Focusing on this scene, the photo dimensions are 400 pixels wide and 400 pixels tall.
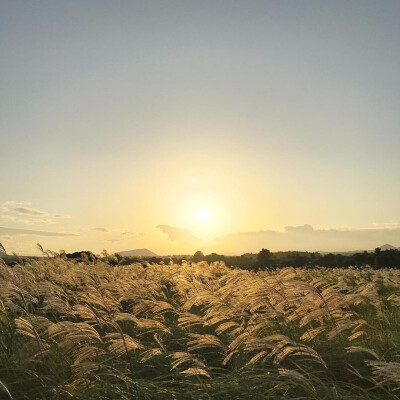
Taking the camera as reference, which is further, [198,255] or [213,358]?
[198,255]

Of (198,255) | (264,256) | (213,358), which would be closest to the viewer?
(213,358)

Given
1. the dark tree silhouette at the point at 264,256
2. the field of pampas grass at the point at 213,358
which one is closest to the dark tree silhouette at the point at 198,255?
the dark tree silhouette at the point at 264,256

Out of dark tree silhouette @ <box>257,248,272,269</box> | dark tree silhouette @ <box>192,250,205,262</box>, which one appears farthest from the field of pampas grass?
dark tree silhouette @ <box>192,250,205,262</box>

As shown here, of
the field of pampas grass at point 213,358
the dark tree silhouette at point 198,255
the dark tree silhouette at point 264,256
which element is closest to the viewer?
the field of pampas grass at point 213,358

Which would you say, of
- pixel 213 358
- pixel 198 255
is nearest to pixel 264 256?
pixel 198 255

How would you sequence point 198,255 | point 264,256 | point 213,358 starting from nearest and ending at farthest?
point 213,358, point 264,256, point 198,255

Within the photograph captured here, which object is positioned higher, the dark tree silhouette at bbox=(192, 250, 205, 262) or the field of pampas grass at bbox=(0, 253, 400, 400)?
the field of pampas grass at bbox=(0, 253, 400, 400)

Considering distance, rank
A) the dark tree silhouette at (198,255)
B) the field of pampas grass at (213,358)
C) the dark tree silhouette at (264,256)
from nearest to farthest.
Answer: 1. the field of pampas grass at (213,358)
2. the dark tree silhouette at (264,256)
3. the dark tree silhouette at (198,255)

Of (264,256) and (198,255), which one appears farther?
(198,255)

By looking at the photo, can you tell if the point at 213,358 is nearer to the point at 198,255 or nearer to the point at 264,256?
the point at 264,256

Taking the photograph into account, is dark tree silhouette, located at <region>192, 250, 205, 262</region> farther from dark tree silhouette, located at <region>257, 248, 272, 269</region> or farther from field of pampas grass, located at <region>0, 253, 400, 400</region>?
field of pampas grass, located at <region>0, 253, 400, 400</region>

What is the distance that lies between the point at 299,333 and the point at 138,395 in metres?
2.77

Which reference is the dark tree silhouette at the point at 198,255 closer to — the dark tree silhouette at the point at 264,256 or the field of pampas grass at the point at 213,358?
the dark tree silhouette at the point at 264,256

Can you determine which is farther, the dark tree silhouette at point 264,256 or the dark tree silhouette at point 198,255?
the dark tree silhouette at point 198,255
